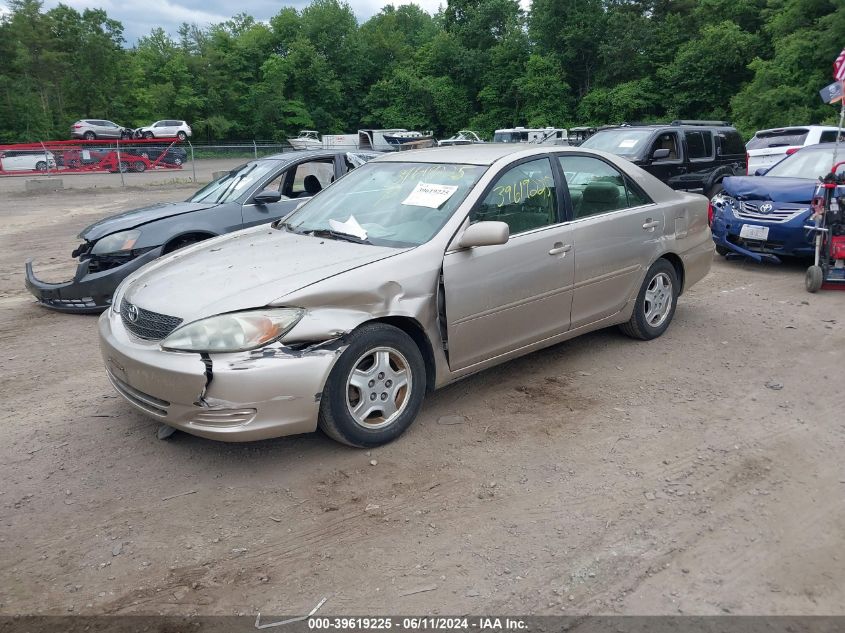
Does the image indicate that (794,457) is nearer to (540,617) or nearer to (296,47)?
(540,617)

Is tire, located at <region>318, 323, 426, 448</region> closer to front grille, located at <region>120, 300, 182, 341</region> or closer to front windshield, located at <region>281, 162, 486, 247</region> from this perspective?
front windshield, located at <region>281, 162, 486, 247</region>

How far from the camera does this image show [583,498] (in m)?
3.38

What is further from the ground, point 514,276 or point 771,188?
point 771,188

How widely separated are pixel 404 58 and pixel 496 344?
219 feet

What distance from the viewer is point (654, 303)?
18.7 ft

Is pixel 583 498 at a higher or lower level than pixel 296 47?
lower

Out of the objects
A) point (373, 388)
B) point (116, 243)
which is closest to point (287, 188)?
point (116, 243)

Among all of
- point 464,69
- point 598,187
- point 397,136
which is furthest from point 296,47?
point 598,187

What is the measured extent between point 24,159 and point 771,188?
28854mm

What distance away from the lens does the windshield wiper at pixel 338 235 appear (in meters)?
4.24

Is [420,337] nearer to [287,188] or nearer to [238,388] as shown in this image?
[238,388]

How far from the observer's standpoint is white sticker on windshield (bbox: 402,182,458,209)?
435 cm

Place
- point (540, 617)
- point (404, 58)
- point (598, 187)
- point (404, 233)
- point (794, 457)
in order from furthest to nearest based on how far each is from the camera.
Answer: point (404, 58)
point (598, 187)
point (404, 233)
point (794, 457)
point (540, 617)

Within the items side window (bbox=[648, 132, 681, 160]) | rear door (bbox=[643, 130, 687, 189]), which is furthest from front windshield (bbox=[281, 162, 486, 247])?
side window (bbox=[648, 132, 681, 160])
